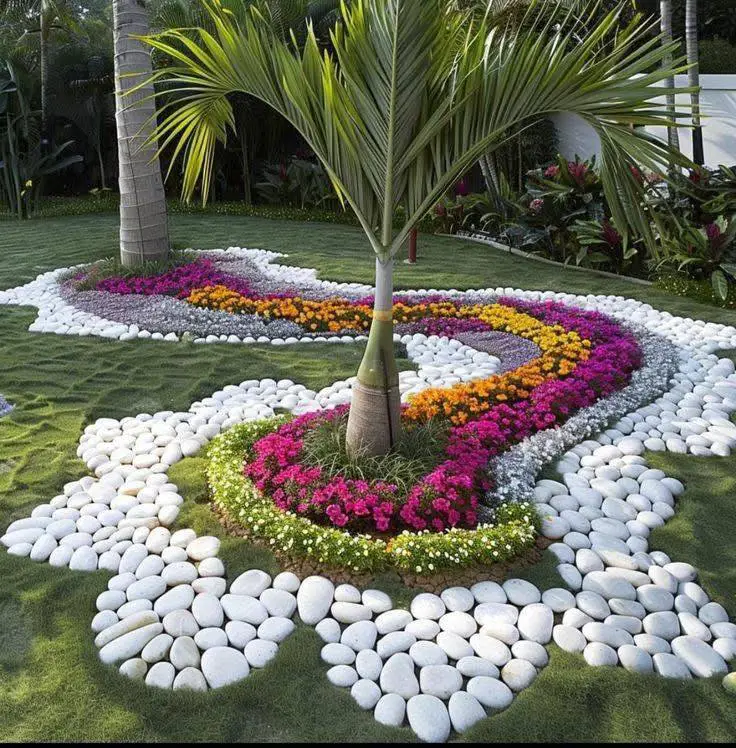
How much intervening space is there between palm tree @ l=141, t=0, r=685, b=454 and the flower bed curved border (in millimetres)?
557

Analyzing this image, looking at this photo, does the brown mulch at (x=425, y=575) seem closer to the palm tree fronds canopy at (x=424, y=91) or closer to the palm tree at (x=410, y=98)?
the palm tree at (x=410, y=98)

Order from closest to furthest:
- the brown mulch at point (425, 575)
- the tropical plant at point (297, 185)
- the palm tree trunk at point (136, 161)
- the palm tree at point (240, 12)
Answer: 1. the brown mulch at point (425, 575)
2. the palm tree trunk at point (136, 161)
3. the palm tree at point (240, 12)
4. the tropical plant at point (297, 185)

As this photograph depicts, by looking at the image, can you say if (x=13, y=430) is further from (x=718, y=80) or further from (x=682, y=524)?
(x=718, y=80)

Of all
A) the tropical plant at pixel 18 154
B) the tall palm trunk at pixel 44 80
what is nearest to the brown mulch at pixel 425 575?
the tropical plant at pixel 18 154

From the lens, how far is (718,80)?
12469 millimetres

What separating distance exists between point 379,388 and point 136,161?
5.77 metres

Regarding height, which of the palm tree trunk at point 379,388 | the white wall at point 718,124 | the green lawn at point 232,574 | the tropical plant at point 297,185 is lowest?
the green lawn at point 232,574

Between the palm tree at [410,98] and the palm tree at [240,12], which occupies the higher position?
the palm tree at [240,12]

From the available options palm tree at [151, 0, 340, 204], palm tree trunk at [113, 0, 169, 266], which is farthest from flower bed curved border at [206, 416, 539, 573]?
palm tree at [151, 0, 340, 204]

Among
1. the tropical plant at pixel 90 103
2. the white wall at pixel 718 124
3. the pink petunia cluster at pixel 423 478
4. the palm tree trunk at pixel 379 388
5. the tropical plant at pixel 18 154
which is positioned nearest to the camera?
the pink petunia cluster at pixel 423 478

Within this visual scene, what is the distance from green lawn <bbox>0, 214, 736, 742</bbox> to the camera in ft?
7.17

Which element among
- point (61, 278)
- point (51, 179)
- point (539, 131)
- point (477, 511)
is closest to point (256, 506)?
point (477, 511)

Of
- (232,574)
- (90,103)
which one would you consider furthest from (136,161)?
(90,103)

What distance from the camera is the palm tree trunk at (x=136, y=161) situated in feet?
24.7
